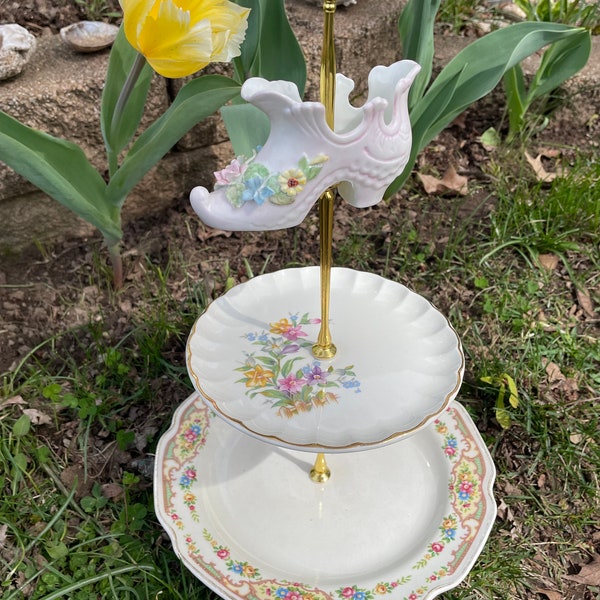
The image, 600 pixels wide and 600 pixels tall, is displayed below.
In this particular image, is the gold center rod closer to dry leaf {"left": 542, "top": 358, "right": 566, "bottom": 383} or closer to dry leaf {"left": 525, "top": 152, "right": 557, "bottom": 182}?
dry leaf {"left": 542, "top": 358, "right": 566, "bottom": 383}

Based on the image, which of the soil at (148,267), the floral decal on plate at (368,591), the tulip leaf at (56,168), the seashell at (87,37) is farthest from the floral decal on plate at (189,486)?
the seashell at (87,37)

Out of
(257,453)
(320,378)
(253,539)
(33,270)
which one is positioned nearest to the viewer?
(320,378)

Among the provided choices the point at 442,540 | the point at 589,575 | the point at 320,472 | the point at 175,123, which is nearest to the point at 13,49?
the point at 175,123

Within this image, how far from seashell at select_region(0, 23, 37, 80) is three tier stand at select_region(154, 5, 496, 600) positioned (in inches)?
29.3

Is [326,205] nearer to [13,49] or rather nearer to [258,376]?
[258,376]

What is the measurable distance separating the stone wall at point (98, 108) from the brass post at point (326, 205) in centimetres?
80

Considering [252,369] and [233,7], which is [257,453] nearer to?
[252,369]

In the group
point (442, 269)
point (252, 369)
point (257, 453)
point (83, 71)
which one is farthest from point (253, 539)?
point (83, 71)

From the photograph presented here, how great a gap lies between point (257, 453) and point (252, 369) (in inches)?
12.8

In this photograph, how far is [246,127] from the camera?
1.25m

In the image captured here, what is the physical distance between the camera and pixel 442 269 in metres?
1.73

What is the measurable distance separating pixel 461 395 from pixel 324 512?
43 cm

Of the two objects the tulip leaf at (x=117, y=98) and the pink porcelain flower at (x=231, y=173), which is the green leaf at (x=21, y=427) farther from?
the pink porcelain flower at (x=231, y=173)

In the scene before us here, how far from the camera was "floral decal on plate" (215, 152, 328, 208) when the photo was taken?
0.82m
